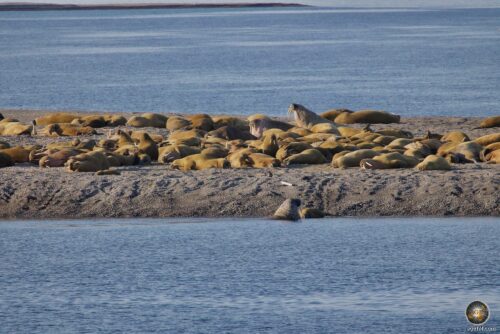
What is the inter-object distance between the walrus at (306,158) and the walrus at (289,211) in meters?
2.31

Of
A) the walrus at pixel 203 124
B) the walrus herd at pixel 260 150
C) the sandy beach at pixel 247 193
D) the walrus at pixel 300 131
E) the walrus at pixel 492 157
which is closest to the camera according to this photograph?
the sandy beach at pixel 247 193

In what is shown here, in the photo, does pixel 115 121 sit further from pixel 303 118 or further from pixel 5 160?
pixel 5 160

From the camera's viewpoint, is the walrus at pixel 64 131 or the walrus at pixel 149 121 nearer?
the walrus at pixel 64 131

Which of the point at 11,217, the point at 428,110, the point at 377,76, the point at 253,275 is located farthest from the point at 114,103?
the point at 253,275

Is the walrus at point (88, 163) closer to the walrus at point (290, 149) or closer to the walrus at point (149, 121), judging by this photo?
the walrus at point (290, 149)

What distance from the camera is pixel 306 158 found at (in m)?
18.2

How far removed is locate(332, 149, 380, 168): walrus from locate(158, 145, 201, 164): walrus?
2.43 metres

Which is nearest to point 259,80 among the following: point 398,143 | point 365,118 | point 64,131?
point 365,118

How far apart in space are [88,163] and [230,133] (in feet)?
13.7

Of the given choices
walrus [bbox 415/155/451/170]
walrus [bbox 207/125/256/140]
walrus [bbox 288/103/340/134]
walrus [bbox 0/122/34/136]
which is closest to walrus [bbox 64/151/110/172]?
walrus [bbox 207/125/256/140]

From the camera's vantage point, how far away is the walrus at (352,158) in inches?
700

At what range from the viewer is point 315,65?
59.8m

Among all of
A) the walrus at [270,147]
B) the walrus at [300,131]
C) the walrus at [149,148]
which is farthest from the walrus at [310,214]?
the walrus at [300,131]

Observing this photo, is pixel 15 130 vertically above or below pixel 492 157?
below
